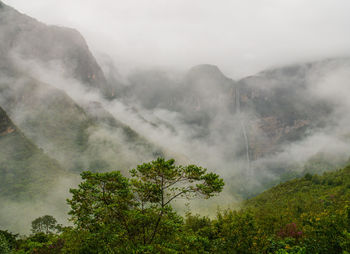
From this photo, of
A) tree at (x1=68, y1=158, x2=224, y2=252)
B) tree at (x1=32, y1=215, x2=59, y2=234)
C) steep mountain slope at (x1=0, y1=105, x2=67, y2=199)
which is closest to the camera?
tree at (x1=68, y1=158, x2=224, y2=252)

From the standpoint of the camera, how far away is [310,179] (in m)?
120

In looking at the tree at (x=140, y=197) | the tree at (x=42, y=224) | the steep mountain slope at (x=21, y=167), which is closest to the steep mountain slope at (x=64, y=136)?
the steep mountain slope at (x=21, y=167)

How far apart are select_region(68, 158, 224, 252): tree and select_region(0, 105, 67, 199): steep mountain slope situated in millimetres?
115594

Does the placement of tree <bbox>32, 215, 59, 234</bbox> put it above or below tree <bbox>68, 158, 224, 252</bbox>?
above

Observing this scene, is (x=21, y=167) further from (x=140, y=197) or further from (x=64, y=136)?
(x=140, y=197)

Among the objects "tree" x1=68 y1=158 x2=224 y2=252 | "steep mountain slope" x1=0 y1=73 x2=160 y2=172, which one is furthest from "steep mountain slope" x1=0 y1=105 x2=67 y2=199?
"tree" x1=68 y1=158 x2=224 y2=252

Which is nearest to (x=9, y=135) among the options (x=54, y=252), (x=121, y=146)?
(x=121, y=146)

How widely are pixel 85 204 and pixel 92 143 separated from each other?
18015 centimetres

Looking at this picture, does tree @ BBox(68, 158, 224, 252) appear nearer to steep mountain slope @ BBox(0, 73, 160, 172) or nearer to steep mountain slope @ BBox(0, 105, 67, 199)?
steep mountain slope @ BBox(0, 105, 67, 199)

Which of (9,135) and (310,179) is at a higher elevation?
(9,135)

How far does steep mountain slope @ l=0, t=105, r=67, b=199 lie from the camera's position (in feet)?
364

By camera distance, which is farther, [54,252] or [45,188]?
[45,188]

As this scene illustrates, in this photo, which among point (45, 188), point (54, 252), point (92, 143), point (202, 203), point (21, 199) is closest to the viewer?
point (54, 252)

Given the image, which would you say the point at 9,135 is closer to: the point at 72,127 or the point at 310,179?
the point at 72,127
